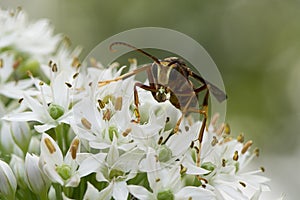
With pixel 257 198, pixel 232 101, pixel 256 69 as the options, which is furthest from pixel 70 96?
pixel 256 69

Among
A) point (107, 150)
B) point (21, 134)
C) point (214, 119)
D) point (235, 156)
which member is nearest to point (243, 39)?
point (214, 119)

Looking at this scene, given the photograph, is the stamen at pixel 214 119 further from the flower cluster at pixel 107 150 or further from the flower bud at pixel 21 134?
the flower bud at pixel 21 134

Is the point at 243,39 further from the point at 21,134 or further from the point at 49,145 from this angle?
the point at 49,145

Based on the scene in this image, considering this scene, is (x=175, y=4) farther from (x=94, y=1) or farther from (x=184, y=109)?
(x=184, y=109)

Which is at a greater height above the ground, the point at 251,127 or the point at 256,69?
the point at 256,69

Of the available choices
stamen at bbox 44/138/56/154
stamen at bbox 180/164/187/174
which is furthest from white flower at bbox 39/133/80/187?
stamen at bbox 180/164/187/174

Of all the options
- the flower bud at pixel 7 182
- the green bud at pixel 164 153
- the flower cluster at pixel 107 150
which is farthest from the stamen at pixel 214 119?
the flower bud at pixel 7 182
